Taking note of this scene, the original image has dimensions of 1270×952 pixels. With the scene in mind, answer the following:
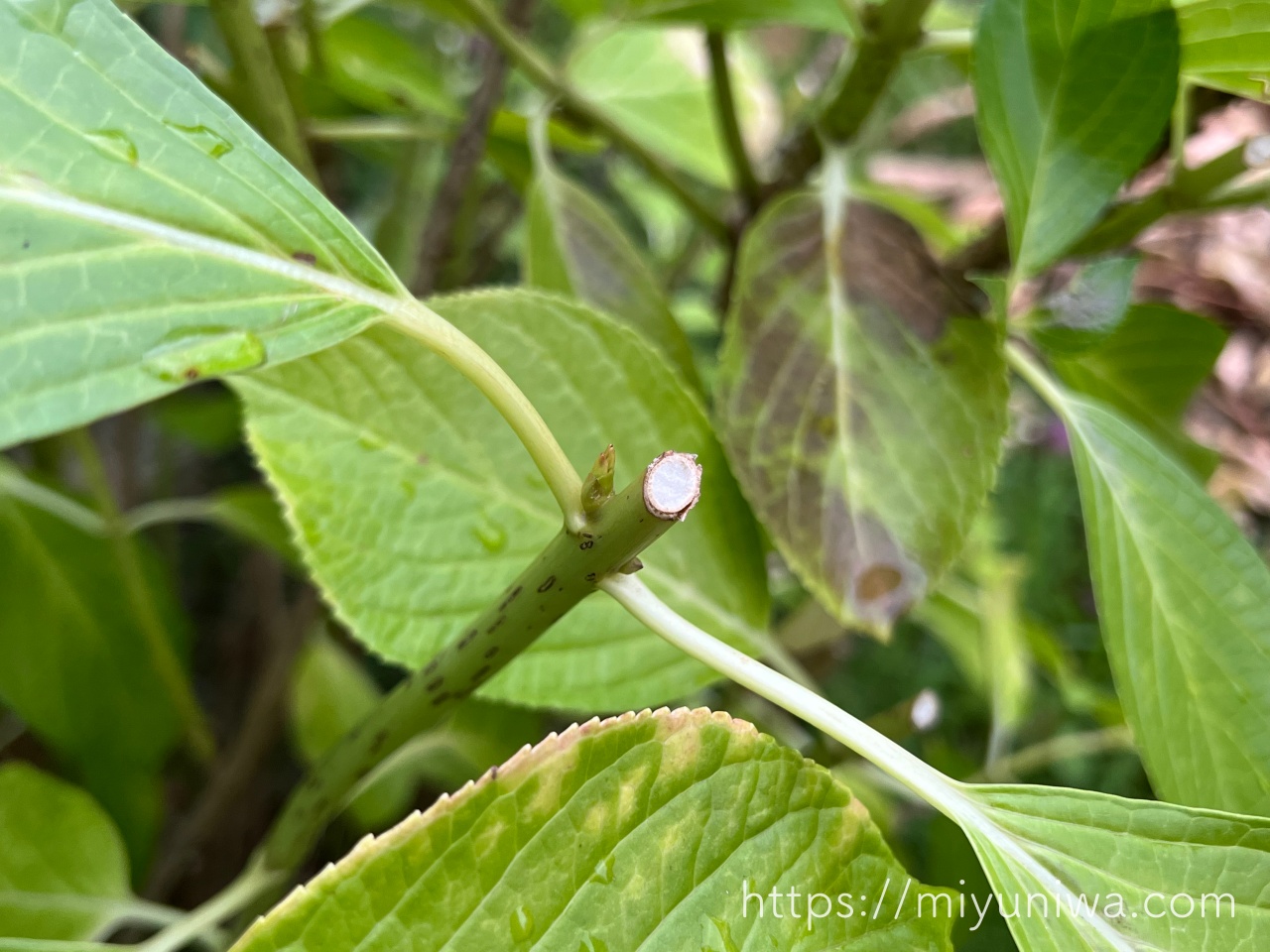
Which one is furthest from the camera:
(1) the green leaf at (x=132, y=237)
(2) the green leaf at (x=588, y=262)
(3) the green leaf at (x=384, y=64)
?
(3) the green leaf at (x=384, y=64)

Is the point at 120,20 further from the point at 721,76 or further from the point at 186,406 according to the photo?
the point at 186,406

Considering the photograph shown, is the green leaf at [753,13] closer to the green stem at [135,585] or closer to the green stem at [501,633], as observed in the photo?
the green stem at [501,633]

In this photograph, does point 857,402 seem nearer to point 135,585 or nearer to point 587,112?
point 587,112

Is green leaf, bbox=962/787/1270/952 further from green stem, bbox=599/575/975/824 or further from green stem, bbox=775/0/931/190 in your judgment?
green stem, bbox=775/0/931/190

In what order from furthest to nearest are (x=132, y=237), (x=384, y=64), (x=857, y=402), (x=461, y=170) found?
(x=384, y=64) → (x=461, y=170) → (x=857, y=402) → (x=132, y=237)

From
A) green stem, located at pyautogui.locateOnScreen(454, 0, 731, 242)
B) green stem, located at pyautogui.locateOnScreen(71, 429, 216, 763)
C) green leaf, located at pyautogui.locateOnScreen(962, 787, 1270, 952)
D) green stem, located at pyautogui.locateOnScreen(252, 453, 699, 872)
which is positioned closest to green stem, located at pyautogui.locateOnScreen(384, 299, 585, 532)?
green stem, located at pyautogui.locateOnScreen(252, 453, 699, 872)

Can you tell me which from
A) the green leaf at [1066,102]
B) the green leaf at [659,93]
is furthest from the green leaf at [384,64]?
the green leaf at [1066,102]

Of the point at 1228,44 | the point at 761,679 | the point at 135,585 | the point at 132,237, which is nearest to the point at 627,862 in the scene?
the point at 761,679
